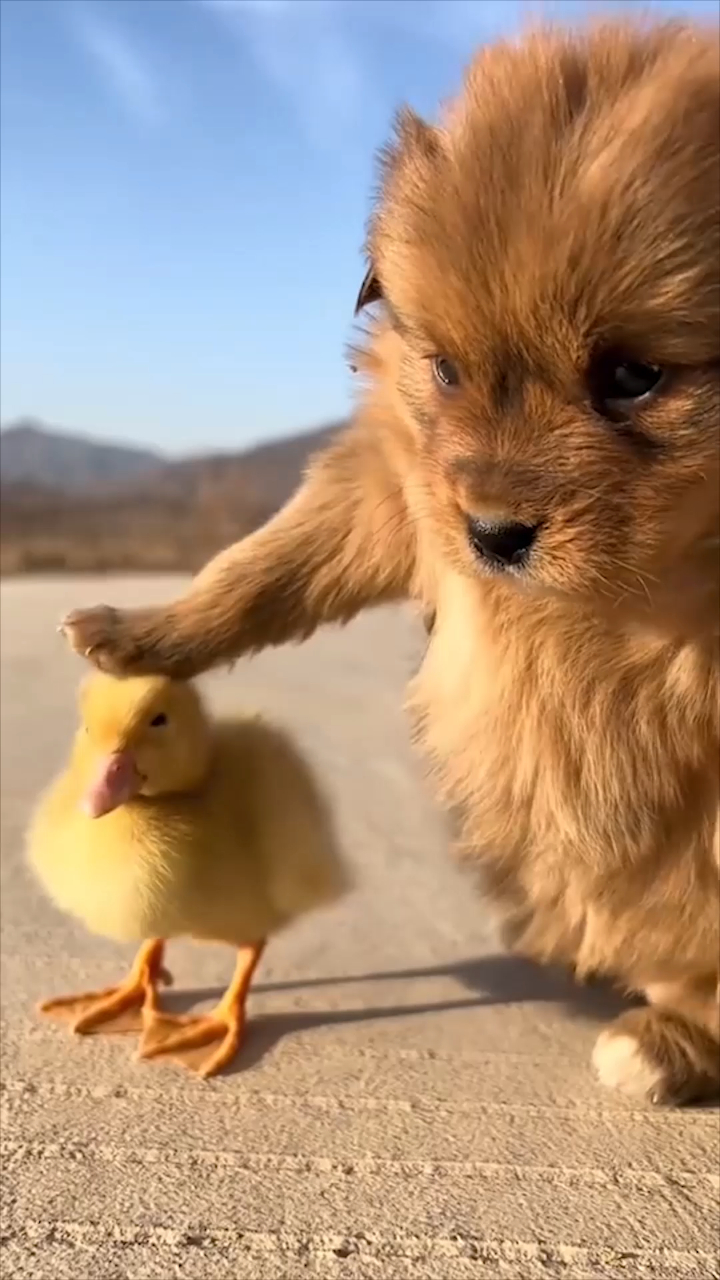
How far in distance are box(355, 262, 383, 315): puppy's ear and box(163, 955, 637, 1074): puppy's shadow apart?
48 centimetres

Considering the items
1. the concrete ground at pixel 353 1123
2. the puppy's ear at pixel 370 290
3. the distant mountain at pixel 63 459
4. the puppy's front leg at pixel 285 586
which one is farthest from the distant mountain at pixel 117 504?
the puppy's ear at pixel 370 290

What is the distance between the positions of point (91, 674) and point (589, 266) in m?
0.45

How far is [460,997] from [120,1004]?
0.80 ft

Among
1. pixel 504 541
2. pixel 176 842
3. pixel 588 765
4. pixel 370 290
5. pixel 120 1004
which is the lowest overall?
pixel 120 1004

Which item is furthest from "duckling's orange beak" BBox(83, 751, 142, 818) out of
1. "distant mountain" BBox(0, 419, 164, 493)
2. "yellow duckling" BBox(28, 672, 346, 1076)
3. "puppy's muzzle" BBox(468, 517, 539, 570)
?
"distant mountain" BBox(0, 419, 164, 493)

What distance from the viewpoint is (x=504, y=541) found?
681 millimetres

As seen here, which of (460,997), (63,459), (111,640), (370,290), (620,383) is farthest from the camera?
(63,459)

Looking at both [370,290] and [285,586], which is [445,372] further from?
[285,586]

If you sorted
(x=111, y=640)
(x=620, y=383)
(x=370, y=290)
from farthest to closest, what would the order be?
1. (x=111, y=640)
2. (x=370, y=290)
3. (x=620, y=383)

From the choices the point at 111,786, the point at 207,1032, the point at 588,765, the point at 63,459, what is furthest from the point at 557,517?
the point at 63,459

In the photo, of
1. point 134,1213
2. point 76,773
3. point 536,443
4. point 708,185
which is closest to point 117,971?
point 76,773

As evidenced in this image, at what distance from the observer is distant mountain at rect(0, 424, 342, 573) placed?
51.6 inches

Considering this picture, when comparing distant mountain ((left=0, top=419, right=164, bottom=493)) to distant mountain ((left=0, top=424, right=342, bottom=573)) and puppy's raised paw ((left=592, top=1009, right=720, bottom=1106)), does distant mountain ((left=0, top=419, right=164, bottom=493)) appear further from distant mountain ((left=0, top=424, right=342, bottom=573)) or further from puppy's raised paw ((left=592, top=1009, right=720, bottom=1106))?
puppy's raised paw ((left=592, top=1009, right=720, bottom=1106))

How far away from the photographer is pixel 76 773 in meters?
0.89
